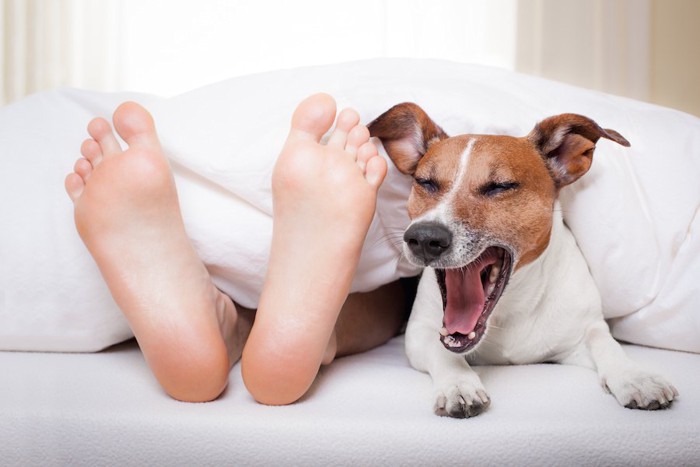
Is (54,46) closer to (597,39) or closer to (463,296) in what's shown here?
(597,39)

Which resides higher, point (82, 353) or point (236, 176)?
point (236, 176)

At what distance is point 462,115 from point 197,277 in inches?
25.4

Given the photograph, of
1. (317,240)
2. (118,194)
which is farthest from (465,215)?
(118,194)

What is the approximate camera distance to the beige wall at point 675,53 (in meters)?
4.26

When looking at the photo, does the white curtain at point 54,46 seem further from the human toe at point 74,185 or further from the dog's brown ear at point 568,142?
the dog's brown ear at point 568,142

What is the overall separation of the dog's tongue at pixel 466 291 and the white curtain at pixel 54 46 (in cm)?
334

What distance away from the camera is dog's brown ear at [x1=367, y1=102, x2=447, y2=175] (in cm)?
134

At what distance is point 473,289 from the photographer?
4.16 feet

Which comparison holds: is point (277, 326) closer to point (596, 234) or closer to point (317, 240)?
point (317, 240)

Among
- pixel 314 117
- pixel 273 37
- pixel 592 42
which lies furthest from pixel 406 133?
pixel 592 42

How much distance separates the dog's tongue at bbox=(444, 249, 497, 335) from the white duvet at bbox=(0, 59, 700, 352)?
19 cm

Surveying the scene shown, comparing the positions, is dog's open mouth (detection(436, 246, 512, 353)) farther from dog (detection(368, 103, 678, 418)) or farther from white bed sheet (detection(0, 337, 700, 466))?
white bed sheet (detection(0, 337, 700, 466))

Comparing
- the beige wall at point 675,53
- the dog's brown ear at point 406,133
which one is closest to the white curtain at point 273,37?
the beige wall at point 675,53

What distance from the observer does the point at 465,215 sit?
1.21 meters
